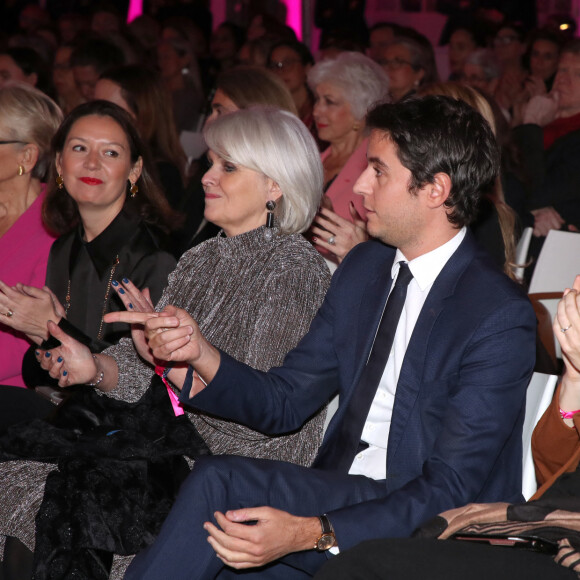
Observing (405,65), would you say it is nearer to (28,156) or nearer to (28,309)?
(28,156)

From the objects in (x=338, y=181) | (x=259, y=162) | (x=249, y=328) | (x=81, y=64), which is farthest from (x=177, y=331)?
(x=81, y=64)

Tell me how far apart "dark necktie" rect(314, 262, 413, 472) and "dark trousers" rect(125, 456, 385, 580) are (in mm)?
137

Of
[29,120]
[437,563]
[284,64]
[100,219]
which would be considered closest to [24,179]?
[29,120]

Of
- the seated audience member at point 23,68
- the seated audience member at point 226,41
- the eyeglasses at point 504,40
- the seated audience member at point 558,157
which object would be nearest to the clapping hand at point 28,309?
the seated audience member at point 558,157

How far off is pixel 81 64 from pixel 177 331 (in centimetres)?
452

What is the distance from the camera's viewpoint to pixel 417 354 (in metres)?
2.09

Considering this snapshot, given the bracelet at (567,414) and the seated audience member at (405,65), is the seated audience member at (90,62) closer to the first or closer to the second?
the seated audience member at (405,65)

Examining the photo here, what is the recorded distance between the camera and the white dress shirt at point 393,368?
7.17 feet

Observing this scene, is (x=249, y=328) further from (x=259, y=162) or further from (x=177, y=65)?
(x=177, y=65)

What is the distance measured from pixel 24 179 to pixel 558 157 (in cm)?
315

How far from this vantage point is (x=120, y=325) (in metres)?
3.13

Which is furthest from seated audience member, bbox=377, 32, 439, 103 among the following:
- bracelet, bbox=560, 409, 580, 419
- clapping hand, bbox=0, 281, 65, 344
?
bracelet, bbox=560, 409, 580, 419

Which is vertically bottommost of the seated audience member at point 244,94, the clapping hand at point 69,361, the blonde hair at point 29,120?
the clapping hand at point 69,361

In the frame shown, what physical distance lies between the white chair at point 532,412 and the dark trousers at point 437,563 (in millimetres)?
641
